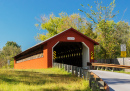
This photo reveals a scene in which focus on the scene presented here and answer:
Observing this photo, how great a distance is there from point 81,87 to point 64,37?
681 inches

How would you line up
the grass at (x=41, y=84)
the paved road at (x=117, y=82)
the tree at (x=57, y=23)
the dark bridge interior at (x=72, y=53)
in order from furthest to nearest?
1. the tree at (x=57, y=23)
2. the dark bridge interior at (x=72, y=53)
3. the paved road at (x=117, y=82)
4. the grass at (x=41, y=84)

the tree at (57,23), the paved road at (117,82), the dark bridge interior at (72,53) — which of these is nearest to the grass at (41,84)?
the paved road at (117,82)

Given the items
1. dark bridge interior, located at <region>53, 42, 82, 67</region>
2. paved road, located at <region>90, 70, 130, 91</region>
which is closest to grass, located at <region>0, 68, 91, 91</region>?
paved road, located at <region>90, 70, 130, 91</region>

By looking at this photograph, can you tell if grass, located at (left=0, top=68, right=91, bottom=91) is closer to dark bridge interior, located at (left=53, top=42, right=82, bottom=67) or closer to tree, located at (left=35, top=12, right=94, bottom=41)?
dark bridge interior, located at (left=53, top=42, right=82, bottom=67)

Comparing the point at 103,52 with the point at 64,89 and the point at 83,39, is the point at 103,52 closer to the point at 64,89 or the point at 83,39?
A: the point at 83,39

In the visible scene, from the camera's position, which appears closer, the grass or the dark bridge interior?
the grass

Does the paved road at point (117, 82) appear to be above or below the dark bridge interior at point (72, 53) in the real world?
below

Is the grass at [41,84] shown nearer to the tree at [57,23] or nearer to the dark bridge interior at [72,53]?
the dark bridge interior at [72,53]

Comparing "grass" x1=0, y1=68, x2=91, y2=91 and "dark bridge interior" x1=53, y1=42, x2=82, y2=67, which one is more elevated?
"dark bridge interior" x1=53, y1=42, x2=82, y2=67

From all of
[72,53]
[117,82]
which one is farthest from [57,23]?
[117,82]

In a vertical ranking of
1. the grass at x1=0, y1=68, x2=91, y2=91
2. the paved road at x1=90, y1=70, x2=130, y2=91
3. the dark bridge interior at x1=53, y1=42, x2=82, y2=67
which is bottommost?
the paved road at x1=90, y1=70, x2=130, y2=91

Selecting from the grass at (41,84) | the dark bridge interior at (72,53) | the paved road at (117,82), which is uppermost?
the dark bridge interior at (72,53)

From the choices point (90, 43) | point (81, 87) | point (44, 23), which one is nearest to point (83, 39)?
point (90, 43)

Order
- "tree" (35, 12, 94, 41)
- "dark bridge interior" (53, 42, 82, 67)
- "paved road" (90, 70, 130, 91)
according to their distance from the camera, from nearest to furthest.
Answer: "paved road" (90, 70, 130, 91) → "dark bridge interior" (53, 42, 82, 67) → "tree" (35, 12, 94, 41)
